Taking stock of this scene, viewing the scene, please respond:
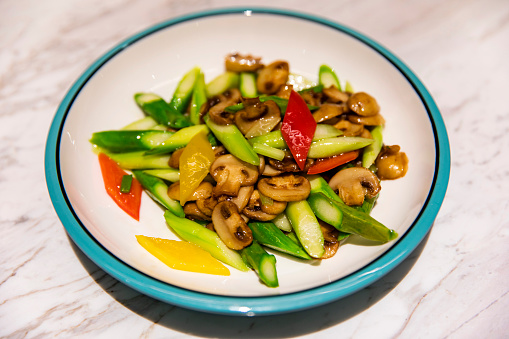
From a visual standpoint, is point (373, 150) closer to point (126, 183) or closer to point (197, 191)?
point (197, 191)

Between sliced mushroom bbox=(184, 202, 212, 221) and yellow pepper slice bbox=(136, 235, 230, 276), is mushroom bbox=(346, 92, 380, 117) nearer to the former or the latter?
sliced mushroom bbox=(184, 202, 212, 221)

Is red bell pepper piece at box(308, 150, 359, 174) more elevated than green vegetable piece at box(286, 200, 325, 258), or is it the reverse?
red bell pepper piece at box(308, 150, 359, 174)

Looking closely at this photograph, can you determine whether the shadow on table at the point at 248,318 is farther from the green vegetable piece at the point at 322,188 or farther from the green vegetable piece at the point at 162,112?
the green vegetable piece at the point at 162,112

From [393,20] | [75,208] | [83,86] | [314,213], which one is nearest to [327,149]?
[314,213]

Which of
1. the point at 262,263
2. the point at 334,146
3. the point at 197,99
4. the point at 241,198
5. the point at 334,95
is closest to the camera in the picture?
the point at 262,263

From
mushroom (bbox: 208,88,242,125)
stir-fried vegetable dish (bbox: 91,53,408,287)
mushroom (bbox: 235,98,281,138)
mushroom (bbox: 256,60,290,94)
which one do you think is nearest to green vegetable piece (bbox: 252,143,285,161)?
stir-fried vegetable dish (bbox: 91,53,408,287)

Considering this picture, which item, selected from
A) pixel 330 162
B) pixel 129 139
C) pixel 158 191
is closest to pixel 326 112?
pixel 330 162
